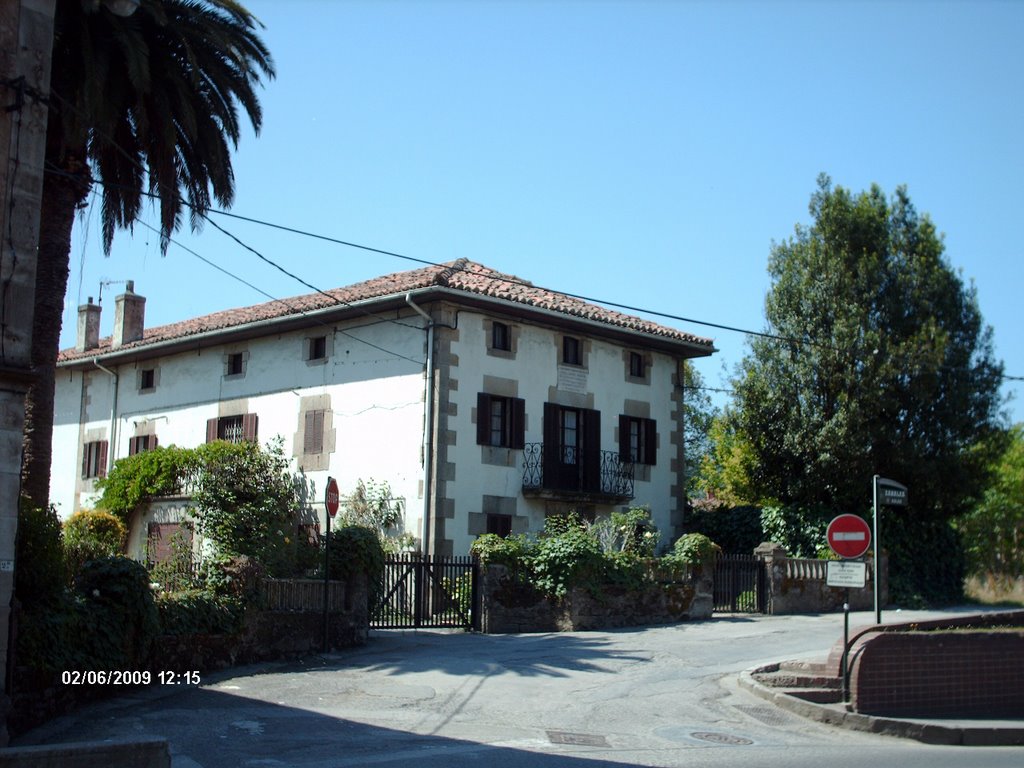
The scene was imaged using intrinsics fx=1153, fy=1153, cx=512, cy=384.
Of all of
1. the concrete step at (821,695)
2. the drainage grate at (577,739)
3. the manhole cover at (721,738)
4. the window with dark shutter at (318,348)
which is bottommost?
the manhole cover at (721,738)

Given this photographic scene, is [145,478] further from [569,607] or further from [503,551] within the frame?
[569,607]

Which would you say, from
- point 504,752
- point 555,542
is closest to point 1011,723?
point 504,752

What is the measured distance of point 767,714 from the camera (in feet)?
44.5

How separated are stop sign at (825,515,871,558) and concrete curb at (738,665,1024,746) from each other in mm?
1841

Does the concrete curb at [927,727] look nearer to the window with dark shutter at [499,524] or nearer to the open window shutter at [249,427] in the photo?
the window with dark shutter at [499,524]

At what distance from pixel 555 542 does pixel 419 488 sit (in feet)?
16.6

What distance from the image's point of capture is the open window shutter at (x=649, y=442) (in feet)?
96.6

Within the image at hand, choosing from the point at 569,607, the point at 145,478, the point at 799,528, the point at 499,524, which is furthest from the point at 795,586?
the point at 145,478

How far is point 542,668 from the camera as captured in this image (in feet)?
52.0

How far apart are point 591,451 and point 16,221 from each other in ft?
60.7

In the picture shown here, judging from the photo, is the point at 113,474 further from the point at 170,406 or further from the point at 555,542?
the point at 555,542

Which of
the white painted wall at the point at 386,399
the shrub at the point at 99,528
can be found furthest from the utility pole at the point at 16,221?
the white painted wall at the point at 386,399

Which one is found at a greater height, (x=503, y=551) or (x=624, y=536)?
(x=624, y=536)

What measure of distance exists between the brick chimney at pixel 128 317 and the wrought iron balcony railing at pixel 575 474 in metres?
13.8
